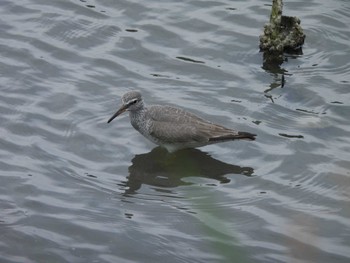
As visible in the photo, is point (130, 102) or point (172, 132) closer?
point (172, 132)

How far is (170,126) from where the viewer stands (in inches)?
446

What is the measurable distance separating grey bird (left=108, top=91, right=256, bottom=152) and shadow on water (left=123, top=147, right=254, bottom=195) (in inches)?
7.1

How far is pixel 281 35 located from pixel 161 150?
128 inches

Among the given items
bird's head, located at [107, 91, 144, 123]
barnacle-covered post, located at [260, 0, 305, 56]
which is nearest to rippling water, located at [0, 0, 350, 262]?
barnacle-covered post, located at [260, 0, 305, 56]

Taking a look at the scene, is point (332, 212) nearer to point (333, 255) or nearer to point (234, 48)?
point (333, 255)

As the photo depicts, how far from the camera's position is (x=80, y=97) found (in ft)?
40.0

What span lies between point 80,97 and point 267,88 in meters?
2.92

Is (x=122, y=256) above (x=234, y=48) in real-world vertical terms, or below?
below

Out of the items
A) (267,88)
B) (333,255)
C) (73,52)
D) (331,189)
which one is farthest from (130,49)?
(333,255)

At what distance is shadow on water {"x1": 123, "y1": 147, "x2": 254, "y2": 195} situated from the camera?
1058 cm

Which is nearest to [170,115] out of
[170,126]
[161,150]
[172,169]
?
[170,126]

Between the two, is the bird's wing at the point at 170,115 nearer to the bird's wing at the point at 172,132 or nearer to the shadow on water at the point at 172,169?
the bird's wing at the point at 172,132

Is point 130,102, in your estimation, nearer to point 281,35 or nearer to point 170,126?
point 170,126

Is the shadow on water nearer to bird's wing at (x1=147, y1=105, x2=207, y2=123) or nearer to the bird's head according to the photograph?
bird's wing at (x1=147, y1=105, x2=207, y2=123)
